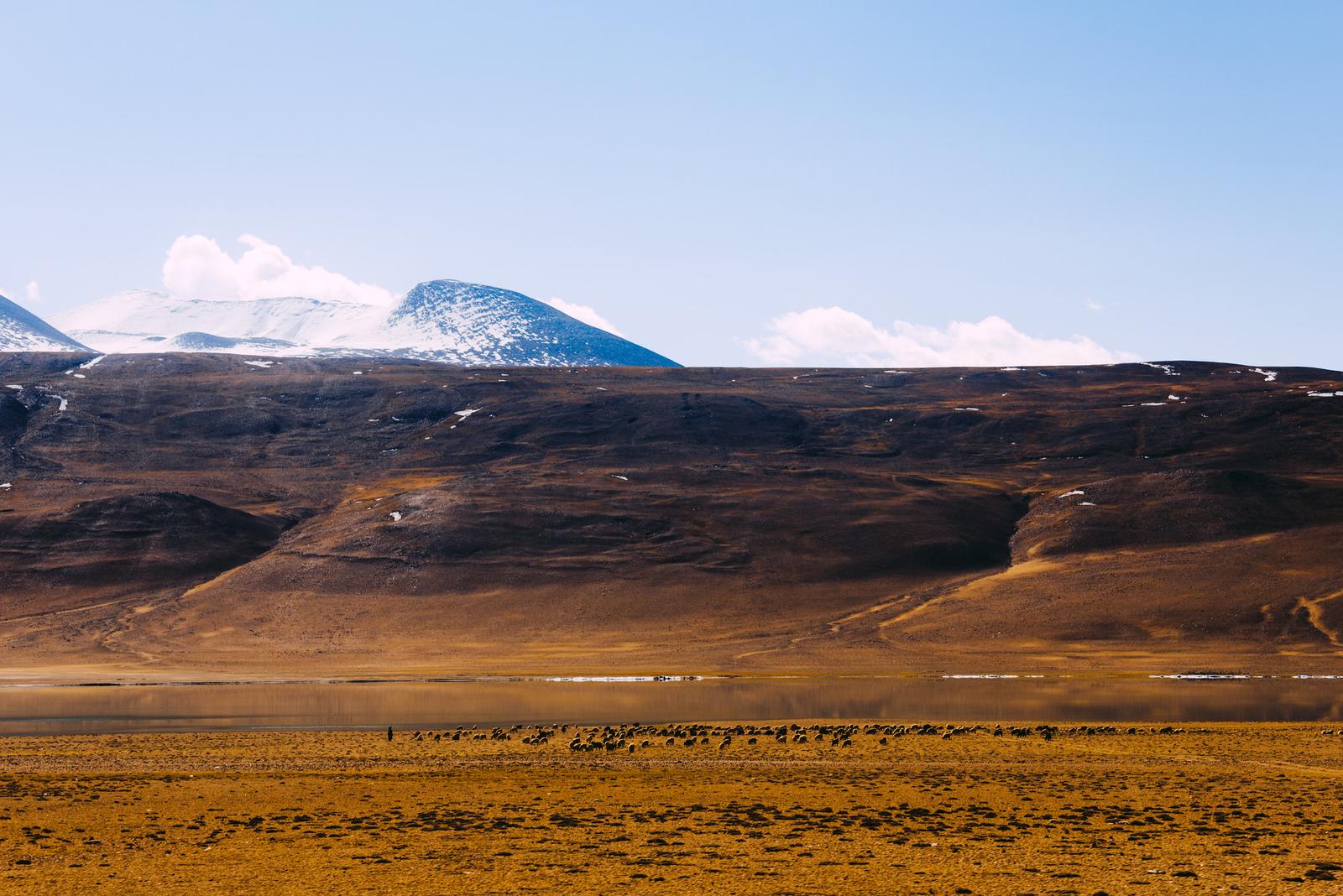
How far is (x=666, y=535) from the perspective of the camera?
13325cm

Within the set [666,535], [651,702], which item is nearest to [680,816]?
[651,702]

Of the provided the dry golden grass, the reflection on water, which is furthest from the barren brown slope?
the dry golden grass

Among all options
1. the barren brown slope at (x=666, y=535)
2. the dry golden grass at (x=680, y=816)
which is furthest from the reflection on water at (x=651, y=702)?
the barren brown slope at (x=666, y=535)

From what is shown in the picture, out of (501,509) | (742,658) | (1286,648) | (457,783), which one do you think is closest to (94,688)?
(742,658)

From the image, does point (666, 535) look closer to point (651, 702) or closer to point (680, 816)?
point (651, 702)

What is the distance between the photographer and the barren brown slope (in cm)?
9950

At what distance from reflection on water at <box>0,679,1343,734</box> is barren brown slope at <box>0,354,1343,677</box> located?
12005mm

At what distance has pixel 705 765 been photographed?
122 ft

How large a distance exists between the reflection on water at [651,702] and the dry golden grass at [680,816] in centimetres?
1003

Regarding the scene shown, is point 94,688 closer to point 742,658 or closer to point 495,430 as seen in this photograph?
point 742,658

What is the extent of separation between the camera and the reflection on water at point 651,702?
5381cm

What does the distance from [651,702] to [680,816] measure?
3578cm

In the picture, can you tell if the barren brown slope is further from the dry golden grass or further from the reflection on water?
the dry golden grass

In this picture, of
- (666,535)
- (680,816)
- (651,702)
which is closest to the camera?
(680,816)
